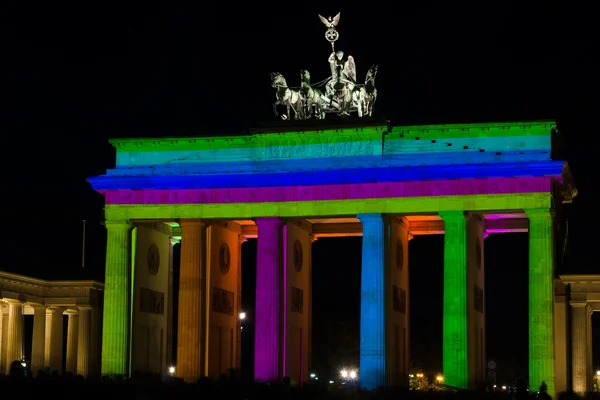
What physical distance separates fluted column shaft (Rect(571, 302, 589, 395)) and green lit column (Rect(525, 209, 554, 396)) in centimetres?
460

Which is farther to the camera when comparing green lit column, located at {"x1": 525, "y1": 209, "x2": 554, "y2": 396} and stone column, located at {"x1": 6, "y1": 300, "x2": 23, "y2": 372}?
stone column, located at {"x1": 6, "y1": 300, "x2": 23, "y2": 372}

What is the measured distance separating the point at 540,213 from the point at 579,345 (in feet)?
29.0

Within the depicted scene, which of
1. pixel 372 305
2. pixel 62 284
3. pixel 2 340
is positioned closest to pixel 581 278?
pixel 372 305

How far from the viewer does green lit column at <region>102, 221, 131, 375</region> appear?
71.6m

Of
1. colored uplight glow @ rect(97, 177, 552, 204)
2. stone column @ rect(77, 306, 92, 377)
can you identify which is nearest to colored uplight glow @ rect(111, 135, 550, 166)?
colored uplight glow @ rect(97, 177, 552, 204)

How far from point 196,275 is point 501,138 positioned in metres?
19.2

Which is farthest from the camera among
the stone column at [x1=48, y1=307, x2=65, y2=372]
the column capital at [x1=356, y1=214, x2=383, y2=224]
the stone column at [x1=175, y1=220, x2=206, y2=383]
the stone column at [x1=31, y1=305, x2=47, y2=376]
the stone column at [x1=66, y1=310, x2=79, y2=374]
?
the stone column at [x1=66, y1=310, x2=79, y2=374]

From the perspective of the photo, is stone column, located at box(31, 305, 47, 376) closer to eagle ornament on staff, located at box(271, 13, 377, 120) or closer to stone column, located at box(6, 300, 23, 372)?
stone column, located at box(6, 300, 23, 372)

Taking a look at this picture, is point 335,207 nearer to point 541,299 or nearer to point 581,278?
point 541,299

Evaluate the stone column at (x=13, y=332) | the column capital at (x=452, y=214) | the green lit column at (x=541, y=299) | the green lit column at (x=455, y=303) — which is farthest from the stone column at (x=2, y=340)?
the green lit column at (x=541, y=299)

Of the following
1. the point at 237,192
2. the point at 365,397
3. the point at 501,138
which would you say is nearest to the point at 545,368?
the point at 501,138

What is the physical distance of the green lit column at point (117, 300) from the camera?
7162 cm

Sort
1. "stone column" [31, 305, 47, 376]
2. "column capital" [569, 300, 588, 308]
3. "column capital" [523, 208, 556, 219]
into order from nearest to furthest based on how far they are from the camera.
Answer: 1. "column capital" [523, 208, 556, 219]
2. "column capital" [569, 300, 588, 308]
3. "stone column" [31, 305, 47, 376]

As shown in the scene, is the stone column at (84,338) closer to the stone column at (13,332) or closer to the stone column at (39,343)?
the stone column at (39,343)
